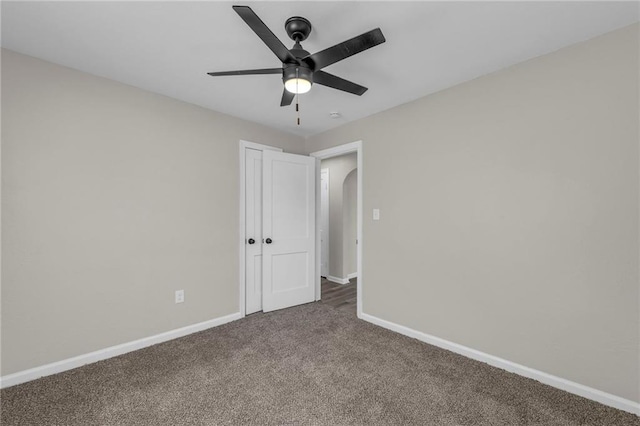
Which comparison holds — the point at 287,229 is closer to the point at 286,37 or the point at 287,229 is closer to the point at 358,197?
the point at 358,197

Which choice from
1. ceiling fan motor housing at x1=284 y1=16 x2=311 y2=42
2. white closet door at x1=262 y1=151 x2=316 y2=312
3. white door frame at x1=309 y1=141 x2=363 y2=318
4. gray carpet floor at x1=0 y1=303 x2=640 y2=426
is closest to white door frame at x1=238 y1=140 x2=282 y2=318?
white closet door at x1=262 y1=151 x2=316 y2=312

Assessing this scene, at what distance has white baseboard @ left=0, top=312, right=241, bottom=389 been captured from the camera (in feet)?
6.42

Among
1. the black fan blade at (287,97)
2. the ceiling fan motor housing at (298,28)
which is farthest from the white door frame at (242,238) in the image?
the ceiling fan motor housing at (298,28)

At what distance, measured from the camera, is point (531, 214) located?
204 cm

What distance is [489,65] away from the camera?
214 centimetres

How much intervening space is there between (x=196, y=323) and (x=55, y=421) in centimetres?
129

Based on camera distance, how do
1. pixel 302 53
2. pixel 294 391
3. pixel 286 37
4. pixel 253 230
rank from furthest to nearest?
pixel 253 230 < pixel 294 391 < pixel 286 37 < pixel 302 53

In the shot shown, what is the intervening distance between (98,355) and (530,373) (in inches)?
135

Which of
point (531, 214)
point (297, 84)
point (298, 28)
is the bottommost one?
point (531, 214)

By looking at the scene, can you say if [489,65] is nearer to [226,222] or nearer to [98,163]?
[226,222]

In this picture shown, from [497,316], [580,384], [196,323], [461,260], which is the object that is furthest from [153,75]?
[580,384]

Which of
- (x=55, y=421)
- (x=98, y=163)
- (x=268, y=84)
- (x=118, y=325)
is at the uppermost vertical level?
(x=268, y=84)

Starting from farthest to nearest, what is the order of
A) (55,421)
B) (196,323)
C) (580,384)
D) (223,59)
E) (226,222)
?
(226,222) → (196,323) → (223,59) → (580,384) → (55,421)

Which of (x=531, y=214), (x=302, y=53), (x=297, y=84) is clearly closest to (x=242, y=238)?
(x=297, y=84)
